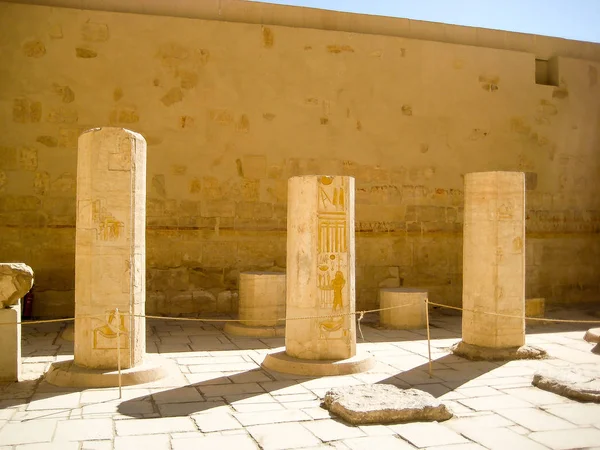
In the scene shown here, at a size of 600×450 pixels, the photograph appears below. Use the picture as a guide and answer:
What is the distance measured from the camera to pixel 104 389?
5.45 m

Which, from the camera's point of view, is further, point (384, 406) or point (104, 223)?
point (104, 223)

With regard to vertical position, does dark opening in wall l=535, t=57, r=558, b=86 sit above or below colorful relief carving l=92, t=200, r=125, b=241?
above

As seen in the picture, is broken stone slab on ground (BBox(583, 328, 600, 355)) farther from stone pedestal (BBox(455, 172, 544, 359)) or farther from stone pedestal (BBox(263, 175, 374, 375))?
stone pedestal (BBox(263, 175, 374, 375))

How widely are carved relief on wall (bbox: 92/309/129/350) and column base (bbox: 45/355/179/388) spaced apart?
232 mm

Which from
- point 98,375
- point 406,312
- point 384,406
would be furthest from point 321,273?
point 406,312

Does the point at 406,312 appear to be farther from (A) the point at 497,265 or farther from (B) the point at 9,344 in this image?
(B) the point at 9,344

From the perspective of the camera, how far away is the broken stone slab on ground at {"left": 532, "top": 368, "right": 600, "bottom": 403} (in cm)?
517

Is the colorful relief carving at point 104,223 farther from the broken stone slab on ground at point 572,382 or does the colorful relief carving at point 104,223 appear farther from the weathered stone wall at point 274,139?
the broken stone slab on ground at point 572,382

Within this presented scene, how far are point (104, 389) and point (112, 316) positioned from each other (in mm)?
686

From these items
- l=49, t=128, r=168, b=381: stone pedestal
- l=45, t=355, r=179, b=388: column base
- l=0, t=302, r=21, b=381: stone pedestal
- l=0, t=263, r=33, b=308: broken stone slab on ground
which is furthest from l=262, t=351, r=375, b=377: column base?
l=0, t=263, r=33, b=308: broken stone slab on ground

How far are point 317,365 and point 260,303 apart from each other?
2.64 m

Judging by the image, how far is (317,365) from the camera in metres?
6.06

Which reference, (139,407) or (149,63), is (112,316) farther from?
(149,63)

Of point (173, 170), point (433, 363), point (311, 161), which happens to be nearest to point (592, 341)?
point (433, 363)
